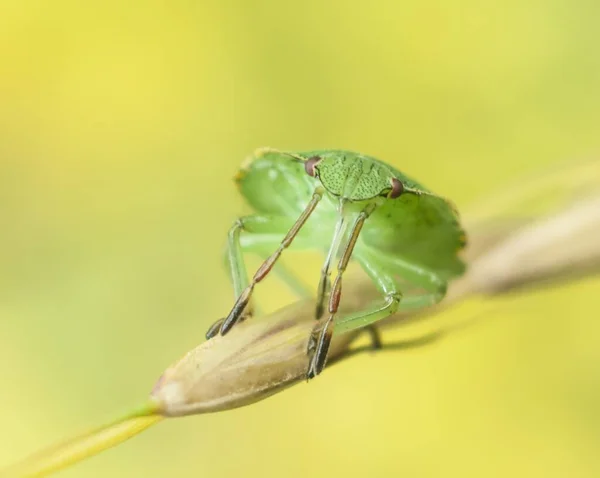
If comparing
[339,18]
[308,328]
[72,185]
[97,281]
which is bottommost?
[308,328]

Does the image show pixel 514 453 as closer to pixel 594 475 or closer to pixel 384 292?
pixel 594 475

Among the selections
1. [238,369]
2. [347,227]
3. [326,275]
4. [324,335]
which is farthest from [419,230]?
[238,369]

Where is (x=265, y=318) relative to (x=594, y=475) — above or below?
above

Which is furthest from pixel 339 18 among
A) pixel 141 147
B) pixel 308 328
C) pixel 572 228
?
pixel 308 328

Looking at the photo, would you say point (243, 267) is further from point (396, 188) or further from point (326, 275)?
point (396, 188)

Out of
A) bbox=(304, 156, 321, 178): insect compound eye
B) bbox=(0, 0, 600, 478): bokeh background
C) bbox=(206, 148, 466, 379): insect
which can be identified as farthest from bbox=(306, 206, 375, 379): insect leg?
bbox=(0, 0, 600, 478): bokeh background

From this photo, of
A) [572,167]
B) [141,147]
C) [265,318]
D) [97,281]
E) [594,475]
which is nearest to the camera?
Result: [265,318]

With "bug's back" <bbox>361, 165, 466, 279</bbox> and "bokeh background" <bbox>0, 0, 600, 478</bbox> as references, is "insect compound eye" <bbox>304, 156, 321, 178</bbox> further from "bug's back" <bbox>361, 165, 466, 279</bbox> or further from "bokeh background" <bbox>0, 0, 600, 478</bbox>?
"bokeh background" <bbox>0, 0, 600, 478</bbox>

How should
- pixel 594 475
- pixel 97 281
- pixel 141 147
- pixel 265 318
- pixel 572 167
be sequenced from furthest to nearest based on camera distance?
pixel 141 147 < pixel 97 281 < pixel 594 475 < pixel 572 167 < pixel 265 318
